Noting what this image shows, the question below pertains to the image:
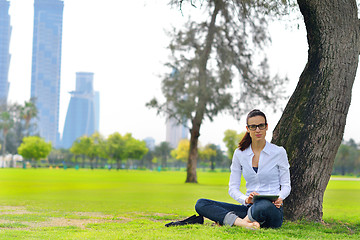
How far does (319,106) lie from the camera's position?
22.9ft

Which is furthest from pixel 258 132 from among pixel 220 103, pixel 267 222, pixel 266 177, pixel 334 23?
pixel 220 103

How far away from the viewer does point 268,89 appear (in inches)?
951

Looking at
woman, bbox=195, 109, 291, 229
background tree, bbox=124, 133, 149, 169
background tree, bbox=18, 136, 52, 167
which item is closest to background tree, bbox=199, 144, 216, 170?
background tree, bbox=124, 133, 149, 169

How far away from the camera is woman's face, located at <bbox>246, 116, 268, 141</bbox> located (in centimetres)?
552

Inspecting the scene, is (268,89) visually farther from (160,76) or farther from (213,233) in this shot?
(213,233)

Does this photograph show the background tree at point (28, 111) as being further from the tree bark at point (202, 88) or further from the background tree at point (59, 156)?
the tree bark at point (202, 88)

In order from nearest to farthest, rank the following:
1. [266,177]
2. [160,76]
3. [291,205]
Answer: [266,177] < [291,205] < [160,76]

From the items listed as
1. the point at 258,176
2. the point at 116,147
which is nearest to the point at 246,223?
the point at 258,176

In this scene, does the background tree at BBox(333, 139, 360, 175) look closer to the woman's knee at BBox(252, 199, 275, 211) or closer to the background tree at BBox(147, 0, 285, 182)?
the background tree at BBox(147, 0, 285, 182)

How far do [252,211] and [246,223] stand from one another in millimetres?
211

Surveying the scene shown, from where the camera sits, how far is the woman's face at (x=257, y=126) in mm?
5520

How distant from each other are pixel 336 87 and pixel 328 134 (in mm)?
810

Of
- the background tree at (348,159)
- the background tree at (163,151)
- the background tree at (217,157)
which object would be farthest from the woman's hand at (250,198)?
the background tree at (163,151)

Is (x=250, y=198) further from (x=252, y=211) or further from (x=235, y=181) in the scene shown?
(x=235, y=181)
